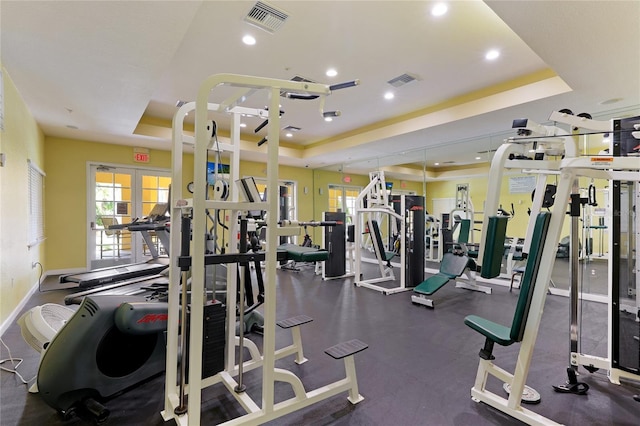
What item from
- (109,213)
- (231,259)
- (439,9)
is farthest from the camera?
(109,213)

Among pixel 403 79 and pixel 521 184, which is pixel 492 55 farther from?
pixel 521 184

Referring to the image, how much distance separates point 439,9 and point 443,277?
323 centimetres

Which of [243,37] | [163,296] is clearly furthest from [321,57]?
[163,296]

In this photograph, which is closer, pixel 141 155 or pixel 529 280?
pixel 529 280

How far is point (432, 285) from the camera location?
4.12m

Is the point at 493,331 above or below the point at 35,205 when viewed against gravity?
below

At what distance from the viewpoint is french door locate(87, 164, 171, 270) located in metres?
6.23

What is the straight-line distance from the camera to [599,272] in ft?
18.0

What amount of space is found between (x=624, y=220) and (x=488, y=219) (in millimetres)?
1413

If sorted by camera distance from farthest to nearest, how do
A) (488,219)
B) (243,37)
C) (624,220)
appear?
1. (243,37)
2. (624,220)
3. (488,219)

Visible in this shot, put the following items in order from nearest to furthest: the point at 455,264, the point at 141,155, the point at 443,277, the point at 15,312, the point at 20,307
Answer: the point at 15,312 < the point at 20,307 < the point at 443,277 < the point at 455,264 < the point at 141,155

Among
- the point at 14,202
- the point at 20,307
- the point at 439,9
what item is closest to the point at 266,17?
the point at 439,9

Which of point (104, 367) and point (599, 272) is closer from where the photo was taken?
point (104, 367)

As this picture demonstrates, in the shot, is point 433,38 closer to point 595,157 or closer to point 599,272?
point 595,157
